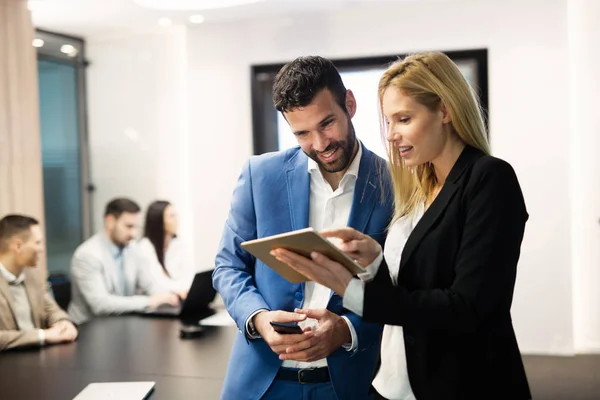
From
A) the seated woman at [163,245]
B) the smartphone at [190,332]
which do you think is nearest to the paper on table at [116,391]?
the smartphone at [190,332]

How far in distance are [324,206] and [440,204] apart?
543 millimetres

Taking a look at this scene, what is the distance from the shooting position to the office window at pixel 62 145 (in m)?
6.26

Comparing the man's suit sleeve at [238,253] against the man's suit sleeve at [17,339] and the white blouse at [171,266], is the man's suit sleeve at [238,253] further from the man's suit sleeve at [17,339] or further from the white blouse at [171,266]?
the white blouse at [171,266]

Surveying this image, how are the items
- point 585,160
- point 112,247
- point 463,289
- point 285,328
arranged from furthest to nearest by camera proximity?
point 112,247
point 585,160
point 285,328
point 463,289

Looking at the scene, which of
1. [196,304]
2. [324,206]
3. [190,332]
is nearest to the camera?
[324,206]

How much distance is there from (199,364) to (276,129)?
3285 mm

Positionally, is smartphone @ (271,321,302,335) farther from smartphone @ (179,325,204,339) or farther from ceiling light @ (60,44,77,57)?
ceiling light @ (60,44,77,57)

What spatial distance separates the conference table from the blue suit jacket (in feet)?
2.37

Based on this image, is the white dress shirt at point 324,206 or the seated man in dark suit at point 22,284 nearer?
the white dress shirt at point 324,206

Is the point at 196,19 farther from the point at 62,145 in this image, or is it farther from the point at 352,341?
the point at 352,341

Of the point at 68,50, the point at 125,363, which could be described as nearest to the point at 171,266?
the point at 68,50

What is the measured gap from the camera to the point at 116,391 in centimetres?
261

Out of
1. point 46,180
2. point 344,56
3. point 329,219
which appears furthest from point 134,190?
point 329,219

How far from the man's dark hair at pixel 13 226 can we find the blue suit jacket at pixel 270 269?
8.04 ft
